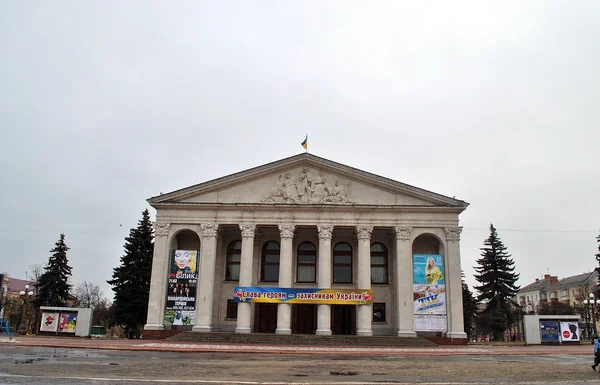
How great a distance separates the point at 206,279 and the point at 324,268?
793 centimetres

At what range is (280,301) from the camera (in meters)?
32.1

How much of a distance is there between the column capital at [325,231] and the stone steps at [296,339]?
664cm

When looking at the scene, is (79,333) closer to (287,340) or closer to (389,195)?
(287,340)

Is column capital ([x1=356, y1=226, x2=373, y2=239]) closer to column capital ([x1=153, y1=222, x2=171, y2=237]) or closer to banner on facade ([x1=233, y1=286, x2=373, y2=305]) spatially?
banner on facade ([x1=233, y1=286, x2=373, y2=305])

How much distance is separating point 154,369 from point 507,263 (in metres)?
37.9

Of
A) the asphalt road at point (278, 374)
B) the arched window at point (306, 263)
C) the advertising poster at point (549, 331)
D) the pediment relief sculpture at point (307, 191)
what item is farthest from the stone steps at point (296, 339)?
the asphalt road at point (278, 374)

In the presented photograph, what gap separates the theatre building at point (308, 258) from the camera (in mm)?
32156

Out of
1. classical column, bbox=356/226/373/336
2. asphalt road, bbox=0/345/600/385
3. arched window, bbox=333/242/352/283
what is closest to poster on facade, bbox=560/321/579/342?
classical column, bbox=356/226/373/336

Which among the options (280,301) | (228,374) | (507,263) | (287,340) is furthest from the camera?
(507,263)

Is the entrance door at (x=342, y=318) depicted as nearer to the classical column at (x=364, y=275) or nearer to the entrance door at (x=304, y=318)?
the entrance door at (x=304, y=318)

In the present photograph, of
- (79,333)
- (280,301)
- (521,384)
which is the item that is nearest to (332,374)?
(521,384)

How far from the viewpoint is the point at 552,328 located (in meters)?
31.6

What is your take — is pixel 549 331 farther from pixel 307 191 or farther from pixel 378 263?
pixel 307 191

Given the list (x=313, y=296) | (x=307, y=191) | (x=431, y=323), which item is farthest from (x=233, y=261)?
(x=431, y=323)
